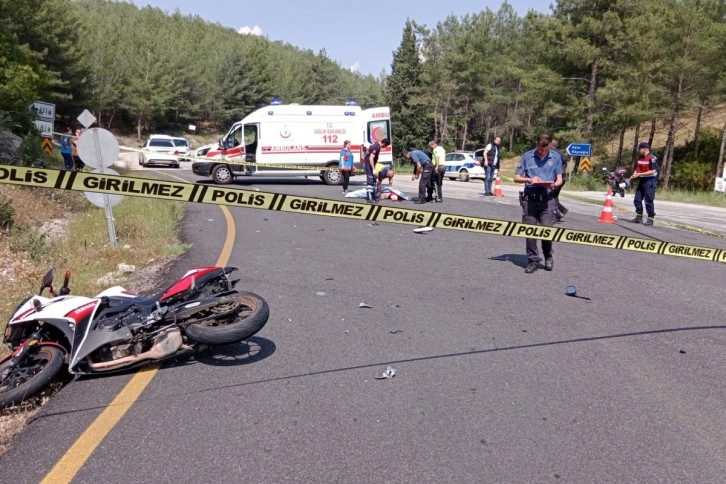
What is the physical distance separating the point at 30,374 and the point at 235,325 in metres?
1.37

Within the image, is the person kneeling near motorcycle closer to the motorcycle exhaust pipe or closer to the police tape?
the police tape

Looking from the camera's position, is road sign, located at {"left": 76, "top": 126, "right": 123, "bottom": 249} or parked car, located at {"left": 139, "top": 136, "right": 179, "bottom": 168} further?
parked car, located at {"left": 139, "top": 136, "right": 179, "bottom": 168}

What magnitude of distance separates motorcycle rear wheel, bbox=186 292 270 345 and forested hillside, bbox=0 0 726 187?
12637mm

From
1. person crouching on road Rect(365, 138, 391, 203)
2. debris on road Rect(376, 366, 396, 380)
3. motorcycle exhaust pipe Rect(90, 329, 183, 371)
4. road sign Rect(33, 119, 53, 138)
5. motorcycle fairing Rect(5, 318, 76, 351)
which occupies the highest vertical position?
road sign Rect(33, 119, 53, 138)

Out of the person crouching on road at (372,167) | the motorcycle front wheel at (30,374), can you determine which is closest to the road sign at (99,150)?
the motorcycle front wheel at (30,374)

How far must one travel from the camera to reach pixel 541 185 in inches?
302

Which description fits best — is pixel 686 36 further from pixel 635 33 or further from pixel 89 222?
pixel 89 222

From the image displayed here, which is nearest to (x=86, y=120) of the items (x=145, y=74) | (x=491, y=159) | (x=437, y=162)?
(x=437, y=162)

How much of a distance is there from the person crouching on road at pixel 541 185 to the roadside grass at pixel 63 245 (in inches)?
204

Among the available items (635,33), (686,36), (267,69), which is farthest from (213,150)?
(267,69)

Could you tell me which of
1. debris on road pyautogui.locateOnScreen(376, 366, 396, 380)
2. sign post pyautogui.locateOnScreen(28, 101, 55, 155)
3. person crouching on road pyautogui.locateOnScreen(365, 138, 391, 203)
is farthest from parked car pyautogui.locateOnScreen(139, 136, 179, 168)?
debris on road pyautogui.locateOnScreen(376, 366, 396, 380)

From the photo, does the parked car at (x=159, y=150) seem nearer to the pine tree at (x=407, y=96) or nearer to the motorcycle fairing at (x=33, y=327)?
the pine tree at (x=407, y=96)

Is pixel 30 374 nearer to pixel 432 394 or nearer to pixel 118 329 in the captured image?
pixel 118 329

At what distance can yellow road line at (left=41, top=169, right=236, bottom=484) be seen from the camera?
2.93 meters
